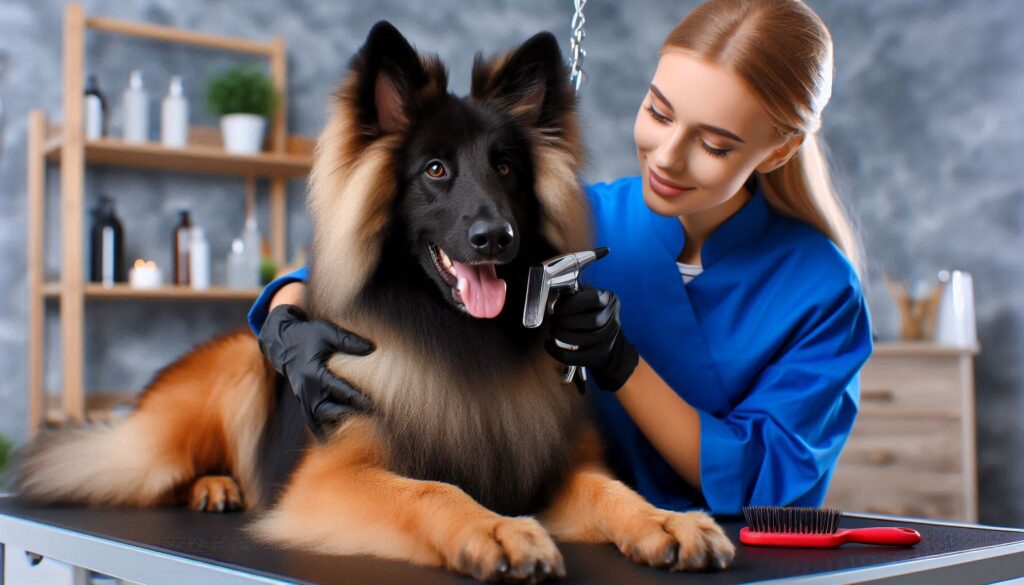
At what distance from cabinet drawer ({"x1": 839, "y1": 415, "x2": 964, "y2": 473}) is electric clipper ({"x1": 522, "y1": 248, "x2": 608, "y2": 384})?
3605 mm

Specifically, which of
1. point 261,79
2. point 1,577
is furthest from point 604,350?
point 261,79

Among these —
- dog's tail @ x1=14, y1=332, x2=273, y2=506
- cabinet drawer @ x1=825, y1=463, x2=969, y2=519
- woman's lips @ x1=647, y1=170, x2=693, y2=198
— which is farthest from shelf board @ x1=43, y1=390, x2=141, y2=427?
cabinet drawer @ x1=825, y1=463, x2=969, y2=519

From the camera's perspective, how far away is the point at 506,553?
1.07 meters

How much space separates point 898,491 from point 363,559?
157 inches

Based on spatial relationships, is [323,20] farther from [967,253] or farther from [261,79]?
[967,253]

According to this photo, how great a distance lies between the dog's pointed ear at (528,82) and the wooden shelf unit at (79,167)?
2.84 m

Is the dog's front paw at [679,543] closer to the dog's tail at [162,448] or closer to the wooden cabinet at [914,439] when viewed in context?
the dog's tail at [162,448]

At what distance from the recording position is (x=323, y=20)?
4.98m

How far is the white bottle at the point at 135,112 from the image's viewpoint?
421 centimetres

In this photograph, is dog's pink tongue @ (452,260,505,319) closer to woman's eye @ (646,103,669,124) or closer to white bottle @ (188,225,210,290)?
woman's eye @ (646,103,669,124)

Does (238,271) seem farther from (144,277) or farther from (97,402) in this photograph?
(97,402)

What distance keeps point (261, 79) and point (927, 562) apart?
13.0 ft

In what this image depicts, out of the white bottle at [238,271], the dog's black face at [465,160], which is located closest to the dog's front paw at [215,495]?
the dog's black face at [465,160]

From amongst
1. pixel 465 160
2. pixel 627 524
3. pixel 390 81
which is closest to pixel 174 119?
pixel 390 81
